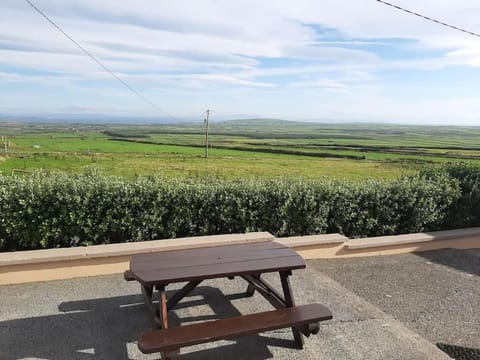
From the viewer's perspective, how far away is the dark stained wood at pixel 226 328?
260cm

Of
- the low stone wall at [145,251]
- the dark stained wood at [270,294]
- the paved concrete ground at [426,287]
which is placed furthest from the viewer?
the low stone wall at [145,251]

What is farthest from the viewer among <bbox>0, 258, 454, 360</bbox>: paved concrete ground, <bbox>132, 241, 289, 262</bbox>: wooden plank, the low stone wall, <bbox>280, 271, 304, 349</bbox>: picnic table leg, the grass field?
the grass field

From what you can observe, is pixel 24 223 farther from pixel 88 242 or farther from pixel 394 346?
pixel 394 346

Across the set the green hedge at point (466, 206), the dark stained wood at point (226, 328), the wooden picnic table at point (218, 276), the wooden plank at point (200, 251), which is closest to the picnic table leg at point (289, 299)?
the wooden picnic table at point (218, 276)

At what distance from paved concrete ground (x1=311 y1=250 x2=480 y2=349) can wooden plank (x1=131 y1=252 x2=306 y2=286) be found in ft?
5.10

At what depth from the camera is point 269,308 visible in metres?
3.95

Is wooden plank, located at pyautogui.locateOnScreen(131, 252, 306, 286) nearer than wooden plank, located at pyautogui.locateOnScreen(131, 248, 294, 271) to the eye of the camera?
Yes

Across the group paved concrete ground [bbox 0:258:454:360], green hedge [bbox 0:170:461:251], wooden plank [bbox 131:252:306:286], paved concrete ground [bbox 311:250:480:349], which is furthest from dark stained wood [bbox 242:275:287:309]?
green hedge [bbox 0:170:461:251]

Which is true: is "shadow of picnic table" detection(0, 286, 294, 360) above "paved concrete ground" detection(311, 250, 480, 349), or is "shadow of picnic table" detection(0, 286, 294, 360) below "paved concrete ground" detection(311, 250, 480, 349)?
above

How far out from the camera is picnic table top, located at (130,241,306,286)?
3020 mm

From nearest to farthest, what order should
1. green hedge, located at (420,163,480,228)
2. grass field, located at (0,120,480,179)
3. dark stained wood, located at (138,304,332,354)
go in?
dark stained wood, located at (138,304,332,354) < green hedge, located at (420,163,480,228) < grass field, located at (0,120,480,179)

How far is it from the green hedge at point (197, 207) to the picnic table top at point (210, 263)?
1.82 metres

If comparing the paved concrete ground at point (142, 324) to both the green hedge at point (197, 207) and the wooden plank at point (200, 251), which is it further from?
the green hedge at point (197, 207)

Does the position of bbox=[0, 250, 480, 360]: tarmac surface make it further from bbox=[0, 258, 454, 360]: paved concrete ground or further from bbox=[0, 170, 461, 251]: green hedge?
bbox=[0, 170, 461, 251]: green hedge
